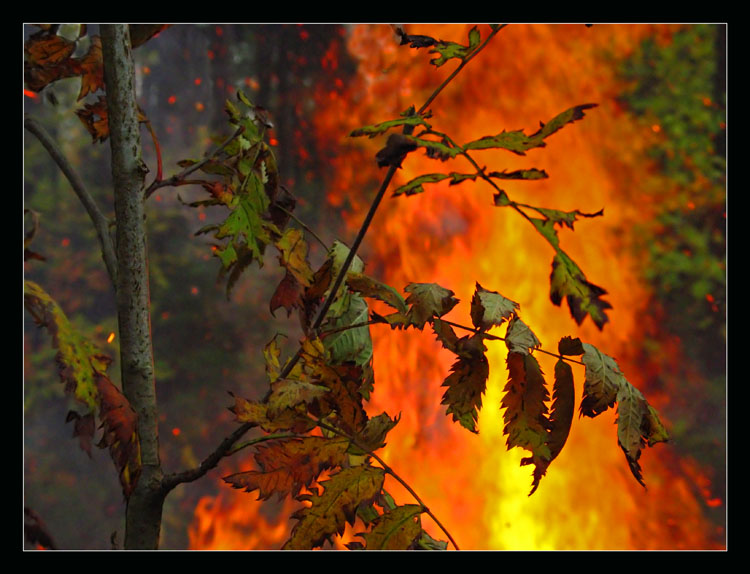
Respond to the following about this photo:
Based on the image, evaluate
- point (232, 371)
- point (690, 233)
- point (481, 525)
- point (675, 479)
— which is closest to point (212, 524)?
point (232, 371)

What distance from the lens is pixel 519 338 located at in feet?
1.64

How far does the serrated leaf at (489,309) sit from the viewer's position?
1.58ft

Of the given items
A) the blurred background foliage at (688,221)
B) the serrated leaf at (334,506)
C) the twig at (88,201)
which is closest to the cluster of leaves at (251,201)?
the twig at (88,201)

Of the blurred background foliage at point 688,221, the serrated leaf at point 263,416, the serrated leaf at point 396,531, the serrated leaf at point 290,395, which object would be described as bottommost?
the serrated leaf at point 396,531

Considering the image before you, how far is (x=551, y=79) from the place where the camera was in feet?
15.0

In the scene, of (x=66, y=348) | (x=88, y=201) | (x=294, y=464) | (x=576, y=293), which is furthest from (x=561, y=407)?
(x=88, y=201)

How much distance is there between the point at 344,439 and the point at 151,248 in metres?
5.02

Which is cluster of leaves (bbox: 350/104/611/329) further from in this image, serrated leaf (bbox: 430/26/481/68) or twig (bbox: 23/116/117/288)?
twig (bbox: 23/116/117/288)

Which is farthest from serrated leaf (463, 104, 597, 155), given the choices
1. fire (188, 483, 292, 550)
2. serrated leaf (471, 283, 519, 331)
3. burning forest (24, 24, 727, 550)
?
fire (188, 483, 292, 550)

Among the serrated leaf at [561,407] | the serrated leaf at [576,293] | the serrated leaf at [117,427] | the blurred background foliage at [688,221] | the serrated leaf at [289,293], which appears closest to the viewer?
the serrated leaf at [576,293]

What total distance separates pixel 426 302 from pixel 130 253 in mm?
429

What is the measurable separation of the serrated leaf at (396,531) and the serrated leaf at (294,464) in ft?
0.21

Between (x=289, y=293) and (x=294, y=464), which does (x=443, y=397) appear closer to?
(x=294, y=464)

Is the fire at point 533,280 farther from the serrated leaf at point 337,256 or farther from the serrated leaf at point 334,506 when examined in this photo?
the serrated leaf at point 334,506
